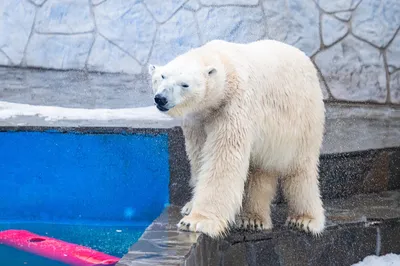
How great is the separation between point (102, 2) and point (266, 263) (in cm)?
366

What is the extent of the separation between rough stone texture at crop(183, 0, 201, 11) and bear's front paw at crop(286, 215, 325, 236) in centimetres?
311

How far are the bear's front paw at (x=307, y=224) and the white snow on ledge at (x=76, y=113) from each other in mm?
1544

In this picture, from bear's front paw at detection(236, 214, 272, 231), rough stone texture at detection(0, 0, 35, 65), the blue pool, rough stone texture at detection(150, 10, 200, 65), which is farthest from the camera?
rough stone texture at detection(0, 0, 35, 65)

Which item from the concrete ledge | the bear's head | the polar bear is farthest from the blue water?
the bear's head

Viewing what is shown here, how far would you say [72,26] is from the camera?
22.4 feet

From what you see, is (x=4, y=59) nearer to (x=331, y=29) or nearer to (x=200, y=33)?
(x=200, y=33)

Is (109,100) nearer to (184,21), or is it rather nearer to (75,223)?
(184,21)

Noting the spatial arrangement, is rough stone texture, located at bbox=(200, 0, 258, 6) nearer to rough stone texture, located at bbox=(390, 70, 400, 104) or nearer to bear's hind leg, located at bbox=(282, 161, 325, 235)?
rough stone texture, located at bbox=(390, 70, 400, 104)

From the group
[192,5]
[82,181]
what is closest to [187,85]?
[82,181]

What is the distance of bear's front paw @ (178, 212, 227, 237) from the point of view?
10.8ft

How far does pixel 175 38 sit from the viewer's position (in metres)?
6.57

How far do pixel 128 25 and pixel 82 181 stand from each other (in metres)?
2.27

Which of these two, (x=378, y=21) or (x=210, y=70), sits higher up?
(x=378, y=21)

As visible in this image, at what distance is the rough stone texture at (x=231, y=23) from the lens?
6.34 m
